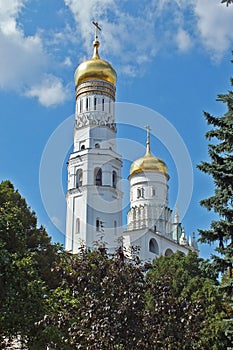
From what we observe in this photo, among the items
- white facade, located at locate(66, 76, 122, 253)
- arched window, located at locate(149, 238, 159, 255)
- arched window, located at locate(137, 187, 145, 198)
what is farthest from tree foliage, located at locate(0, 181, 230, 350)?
arched window, located at locate(137, 187, 145, 198)

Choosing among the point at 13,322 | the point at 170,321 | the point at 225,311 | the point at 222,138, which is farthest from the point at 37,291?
the point at 225,311

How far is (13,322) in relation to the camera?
40.9 feet

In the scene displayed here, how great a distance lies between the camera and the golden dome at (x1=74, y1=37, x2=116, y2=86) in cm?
4097

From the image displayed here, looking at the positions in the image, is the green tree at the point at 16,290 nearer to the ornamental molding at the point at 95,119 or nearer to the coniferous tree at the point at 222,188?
the coniferous tree at the point at 222,188

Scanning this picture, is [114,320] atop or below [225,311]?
below

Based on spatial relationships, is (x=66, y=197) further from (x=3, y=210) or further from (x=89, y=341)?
(x=89, y=341)

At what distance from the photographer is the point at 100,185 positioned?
1540 inches

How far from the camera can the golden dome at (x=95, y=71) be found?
41.0m

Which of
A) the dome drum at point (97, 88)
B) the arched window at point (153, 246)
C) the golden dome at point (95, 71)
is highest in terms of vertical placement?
the golden dome at point (95, 71)

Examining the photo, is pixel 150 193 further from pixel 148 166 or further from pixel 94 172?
pixel 94 172

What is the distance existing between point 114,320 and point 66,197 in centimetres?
2814

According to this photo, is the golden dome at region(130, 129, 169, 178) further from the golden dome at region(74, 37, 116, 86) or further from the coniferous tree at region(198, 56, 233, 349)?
the coniferous tree at region(198, 56, 233, 349)

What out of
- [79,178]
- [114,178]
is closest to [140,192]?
[114,178]

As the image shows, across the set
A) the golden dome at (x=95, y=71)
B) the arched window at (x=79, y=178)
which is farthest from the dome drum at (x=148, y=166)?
the golden dome at (x=95, y=71)
